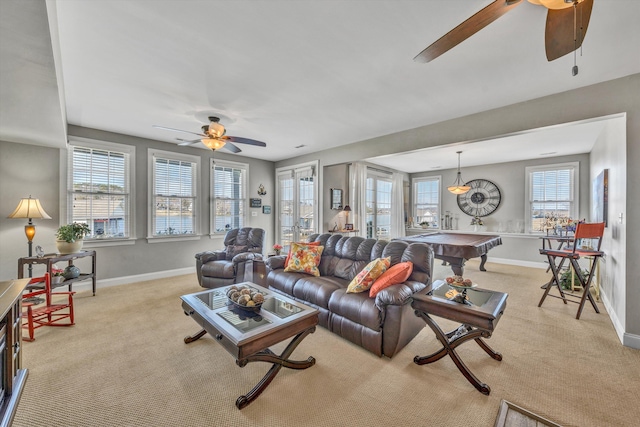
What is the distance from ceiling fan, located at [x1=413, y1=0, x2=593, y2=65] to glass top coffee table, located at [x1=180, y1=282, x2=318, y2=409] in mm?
1970

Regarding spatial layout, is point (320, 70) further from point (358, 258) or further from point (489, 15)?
point (358, 258)

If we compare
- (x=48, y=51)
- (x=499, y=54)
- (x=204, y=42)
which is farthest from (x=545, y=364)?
(x=48, y=51)

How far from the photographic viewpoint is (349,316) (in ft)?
8.46

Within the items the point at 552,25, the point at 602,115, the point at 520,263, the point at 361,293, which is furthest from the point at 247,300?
the point at 520,263

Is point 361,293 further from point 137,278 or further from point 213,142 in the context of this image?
point 137,278

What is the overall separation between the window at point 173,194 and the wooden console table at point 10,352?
3189 millimetres

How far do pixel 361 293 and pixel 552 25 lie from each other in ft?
7.80

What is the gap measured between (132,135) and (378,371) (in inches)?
203

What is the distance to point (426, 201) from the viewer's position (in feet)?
26.6

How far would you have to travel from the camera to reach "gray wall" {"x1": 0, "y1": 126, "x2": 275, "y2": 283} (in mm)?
3777

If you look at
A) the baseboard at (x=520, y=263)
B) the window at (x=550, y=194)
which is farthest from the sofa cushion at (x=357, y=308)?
the window at (x=550, y=194)

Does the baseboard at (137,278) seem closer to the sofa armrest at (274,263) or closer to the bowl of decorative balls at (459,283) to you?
the sofa armrest at (274,263)

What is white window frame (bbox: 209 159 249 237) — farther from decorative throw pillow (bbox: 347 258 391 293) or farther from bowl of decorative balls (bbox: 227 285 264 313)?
decorative throw pillow (bbox: 347 258 391 293)

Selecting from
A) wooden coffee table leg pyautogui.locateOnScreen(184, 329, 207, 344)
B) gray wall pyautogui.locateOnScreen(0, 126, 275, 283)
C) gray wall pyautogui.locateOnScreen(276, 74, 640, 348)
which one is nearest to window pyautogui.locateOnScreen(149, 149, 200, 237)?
gray wall pyautogui.locateOnScreen(0, 126, 275, 283)
